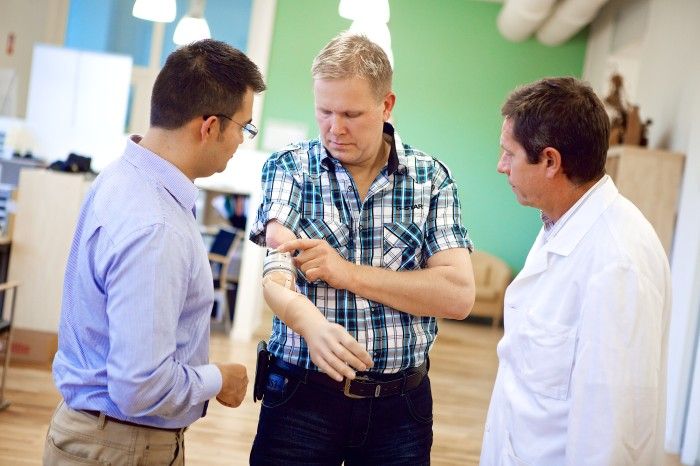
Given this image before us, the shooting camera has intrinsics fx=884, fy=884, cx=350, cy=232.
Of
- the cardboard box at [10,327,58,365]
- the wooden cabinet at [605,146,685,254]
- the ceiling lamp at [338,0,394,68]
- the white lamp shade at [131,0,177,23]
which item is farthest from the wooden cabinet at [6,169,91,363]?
the wooden cabinet at [605,146,685,254]

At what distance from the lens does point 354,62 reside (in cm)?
188

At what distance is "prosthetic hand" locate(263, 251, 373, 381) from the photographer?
1.67 m

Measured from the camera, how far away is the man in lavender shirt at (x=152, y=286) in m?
1.59

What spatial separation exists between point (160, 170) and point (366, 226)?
486 mm

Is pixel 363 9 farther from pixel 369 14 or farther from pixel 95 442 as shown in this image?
pixel 95 442

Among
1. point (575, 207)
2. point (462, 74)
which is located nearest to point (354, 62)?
point (575, 207)

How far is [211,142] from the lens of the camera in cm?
178

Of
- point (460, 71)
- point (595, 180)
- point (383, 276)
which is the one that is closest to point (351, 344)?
point (383, 276)

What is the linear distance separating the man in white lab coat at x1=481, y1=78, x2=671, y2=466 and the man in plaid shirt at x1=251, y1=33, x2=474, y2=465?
0.61 feet

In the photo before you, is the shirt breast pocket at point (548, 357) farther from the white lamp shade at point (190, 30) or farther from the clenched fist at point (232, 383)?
the white lamp shade at point (190, 30)

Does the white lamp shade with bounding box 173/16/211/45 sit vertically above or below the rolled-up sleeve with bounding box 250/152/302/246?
above

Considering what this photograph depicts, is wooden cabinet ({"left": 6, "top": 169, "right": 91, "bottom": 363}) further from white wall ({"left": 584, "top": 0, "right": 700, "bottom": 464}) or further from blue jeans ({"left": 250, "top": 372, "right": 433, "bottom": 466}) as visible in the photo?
blue jeans ({"left": 250, "top": 372, "right": 433, "bottom": 466})

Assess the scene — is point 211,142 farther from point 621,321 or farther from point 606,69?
point 606,69

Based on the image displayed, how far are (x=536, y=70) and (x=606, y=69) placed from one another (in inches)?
52.4
